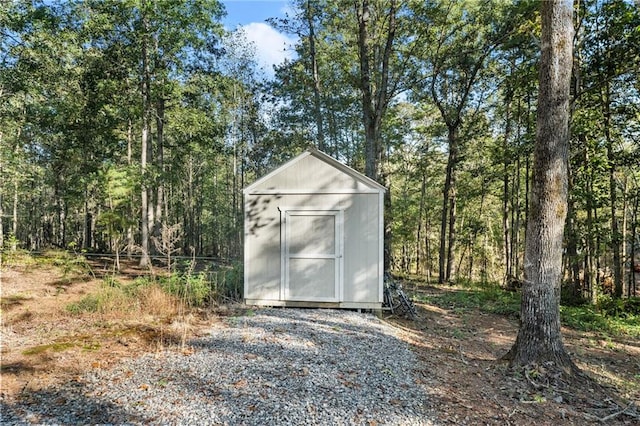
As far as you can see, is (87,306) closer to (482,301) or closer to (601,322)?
(482,301)

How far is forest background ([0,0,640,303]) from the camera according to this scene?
797 centimetres

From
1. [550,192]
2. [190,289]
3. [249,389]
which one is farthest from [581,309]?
[190,289]

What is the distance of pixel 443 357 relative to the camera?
14.6 feet

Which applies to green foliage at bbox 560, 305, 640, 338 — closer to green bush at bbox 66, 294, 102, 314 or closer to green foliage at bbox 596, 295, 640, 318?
green foliage at bbox 596, 295, 640, 318

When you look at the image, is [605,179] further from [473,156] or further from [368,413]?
[368,413]

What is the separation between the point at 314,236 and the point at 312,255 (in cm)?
35

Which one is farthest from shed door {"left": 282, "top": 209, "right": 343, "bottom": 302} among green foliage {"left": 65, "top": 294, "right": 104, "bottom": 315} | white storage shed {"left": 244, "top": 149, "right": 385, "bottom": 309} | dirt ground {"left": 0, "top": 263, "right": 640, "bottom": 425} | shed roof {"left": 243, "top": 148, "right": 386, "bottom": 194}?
green foliage {"left": 65, "top": 294, "right": 104, "bottom": 315}

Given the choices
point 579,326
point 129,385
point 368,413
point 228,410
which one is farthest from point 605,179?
point 129,385

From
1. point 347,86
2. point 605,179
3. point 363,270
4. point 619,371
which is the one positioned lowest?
point 619,371

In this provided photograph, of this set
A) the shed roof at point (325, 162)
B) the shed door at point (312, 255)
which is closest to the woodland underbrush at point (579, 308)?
the shed door at point (312, 255)

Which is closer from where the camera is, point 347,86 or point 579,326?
point 579,326

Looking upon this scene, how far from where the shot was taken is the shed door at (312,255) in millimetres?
6383

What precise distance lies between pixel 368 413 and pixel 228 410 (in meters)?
1.06

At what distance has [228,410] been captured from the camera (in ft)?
8.55
